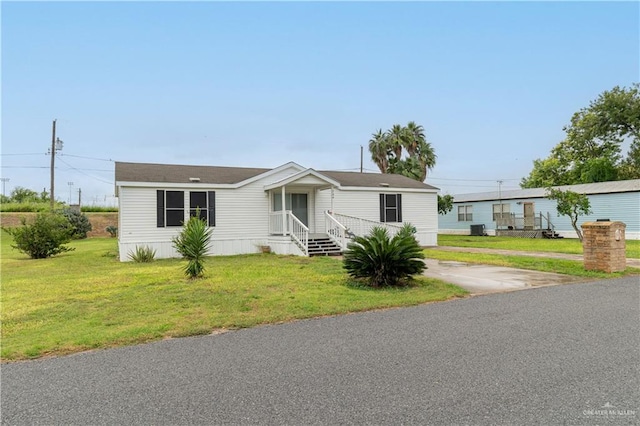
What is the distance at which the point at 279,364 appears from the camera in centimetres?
A: 401

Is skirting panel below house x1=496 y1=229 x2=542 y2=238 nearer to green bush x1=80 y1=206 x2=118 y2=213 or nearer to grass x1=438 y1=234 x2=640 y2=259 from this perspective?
grass x1=438 y1=234 x2=640 y2=259

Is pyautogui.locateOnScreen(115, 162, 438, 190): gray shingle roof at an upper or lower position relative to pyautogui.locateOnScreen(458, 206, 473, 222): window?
upper

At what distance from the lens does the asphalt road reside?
9.65 feet

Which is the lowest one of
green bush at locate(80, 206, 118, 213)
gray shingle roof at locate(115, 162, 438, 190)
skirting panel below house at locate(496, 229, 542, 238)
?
skirting panel below house at locate(496, 229, 542, 238)

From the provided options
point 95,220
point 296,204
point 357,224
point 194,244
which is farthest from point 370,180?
point 95,220

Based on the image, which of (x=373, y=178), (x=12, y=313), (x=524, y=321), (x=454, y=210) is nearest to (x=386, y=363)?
(x=524, y=321)

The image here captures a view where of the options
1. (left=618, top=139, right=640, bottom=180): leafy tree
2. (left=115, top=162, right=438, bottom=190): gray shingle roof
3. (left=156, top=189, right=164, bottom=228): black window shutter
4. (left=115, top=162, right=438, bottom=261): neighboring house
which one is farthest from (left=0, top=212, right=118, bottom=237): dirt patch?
(left=618, top=139, right=640, bottom=180): leafy tree

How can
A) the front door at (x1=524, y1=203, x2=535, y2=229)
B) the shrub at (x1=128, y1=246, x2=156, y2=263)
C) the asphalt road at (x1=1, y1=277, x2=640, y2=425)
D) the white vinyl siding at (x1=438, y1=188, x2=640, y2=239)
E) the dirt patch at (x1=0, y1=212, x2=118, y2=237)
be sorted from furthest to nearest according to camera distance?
1. the dirt patch at (x1=0, y1=212, x2=118, y2=237)
2. the front door at (x1=524, y1=203, x2=535, y2=229)
3. the white vinyl siding at (x1=438, y1=188, x2=640, y2=239)
4. the shrub at (x1=128, y1=246, x2=156, y2=263)
5. the asphalt road at (x1=1, y1=277, x2=640, y2=425)

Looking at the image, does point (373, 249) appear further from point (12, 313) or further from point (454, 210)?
point (454, 210)

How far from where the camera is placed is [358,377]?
3615 millimetres

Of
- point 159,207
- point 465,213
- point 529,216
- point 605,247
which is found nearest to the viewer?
point 605,247

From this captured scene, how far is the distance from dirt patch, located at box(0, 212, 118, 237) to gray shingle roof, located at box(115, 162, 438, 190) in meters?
17.1

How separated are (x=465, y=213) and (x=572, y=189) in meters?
7.99

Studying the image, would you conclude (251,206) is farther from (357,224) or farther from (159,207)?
(357,224)
